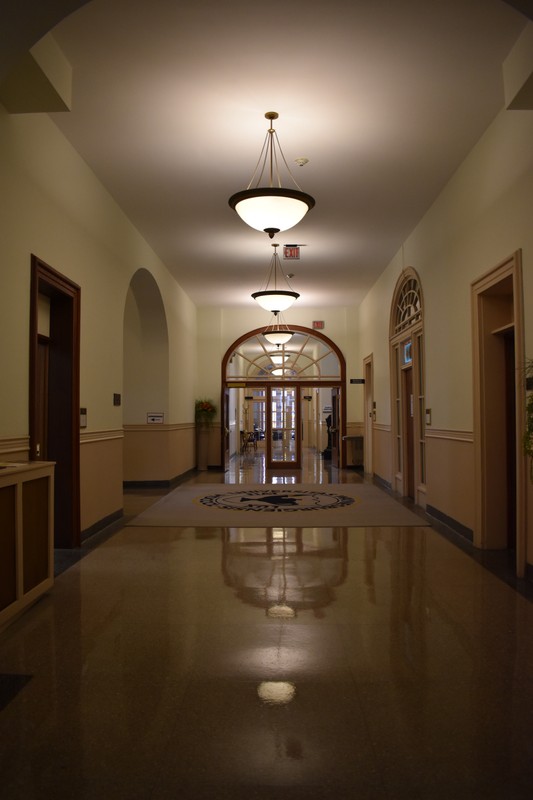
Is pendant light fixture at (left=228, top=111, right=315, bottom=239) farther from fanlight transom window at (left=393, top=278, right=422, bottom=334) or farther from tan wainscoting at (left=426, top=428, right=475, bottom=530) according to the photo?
fanlight transom window at (left=393, top=278, right=422, bottom=334)

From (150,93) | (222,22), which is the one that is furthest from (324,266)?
(222,22)

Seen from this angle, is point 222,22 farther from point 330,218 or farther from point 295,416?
point 295,416

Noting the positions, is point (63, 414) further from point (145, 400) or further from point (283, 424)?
point (283, 424)

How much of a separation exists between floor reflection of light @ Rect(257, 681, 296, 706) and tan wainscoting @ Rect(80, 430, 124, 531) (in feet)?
12.4

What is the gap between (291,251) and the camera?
9672 mm

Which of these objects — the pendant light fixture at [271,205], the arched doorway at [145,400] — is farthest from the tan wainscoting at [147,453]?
the pendant light fixture at [271,205]

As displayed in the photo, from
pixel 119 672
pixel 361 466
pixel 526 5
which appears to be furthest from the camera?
pixel 361 466

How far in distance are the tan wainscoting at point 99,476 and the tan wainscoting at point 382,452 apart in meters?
4.87

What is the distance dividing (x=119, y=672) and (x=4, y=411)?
217 cm

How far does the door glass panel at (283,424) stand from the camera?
1530cm

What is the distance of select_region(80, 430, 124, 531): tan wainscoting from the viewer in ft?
20.8

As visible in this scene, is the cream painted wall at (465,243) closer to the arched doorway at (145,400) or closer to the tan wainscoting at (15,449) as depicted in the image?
the tan wainscoting at (15,449)

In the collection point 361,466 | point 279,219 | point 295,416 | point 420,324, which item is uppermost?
point 279,219

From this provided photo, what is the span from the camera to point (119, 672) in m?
3.07
